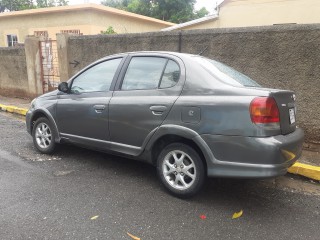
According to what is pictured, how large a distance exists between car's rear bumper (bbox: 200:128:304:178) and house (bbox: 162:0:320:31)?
10216 millimetres

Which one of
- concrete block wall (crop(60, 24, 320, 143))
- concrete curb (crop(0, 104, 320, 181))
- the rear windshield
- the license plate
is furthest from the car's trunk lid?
concrete block wall (crop(60, 24, 320, 143))

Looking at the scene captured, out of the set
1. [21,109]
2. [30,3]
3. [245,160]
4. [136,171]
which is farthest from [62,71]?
[30,3]

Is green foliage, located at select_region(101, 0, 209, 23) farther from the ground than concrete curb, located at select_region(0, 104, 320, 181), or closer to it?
farther from the ground

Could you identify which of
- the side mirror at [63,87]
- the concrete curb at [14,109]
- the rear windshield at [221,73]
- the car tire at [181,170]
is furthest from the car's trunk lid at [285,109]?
the concrete curb at [14,109]

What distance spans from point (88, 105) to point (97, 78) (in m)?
0.42

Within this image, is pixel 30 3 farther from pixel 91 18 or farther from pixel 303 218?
pixel 303 218

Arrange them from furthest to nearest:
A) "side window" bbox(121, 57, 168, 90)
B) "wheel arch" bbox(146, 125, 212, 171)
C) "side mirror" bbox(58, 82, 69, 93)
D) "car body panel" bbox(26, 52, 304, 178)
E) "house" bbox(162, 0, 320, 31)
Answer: "house" bbox(162, 0, 320, 31)
"side mirror" bbox(58, 82, 69, 93)
"side window" bbox(121, 57, 168, 90)
"wheel arch" bbox(146, 125, 212, 171)
"car body panel" bbox(26, 52, 304, 178)

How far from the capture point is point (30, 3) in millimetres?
38031

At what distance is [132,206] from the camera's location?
139 inches

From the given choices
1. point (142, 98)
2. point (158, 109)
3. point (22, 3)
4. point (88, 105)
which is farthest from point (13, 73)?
point (22, 3)

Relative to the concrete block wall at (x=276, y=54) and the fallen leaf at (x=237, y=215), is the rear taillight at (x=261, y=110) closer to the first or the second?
the fallen leaf at (x=237, y=215)

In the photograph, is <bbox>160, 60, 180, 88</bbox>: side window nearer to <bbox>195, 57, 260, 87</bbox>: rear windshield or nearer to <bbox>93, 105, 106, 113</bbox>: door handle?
<bbox>195, 57, 260, 87</bbox>: rear windshield

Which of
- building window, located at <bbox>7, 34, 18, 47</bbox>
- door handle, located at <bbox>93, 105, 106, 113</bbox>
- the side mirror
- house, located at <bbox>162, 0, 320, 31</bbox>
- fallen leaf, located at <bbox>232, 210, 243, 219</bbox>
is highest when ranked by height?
house, located at <bbox>162, 0, 320, 31</bbox>

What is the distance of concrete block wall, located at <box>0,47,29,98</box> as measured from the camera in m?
11.1
